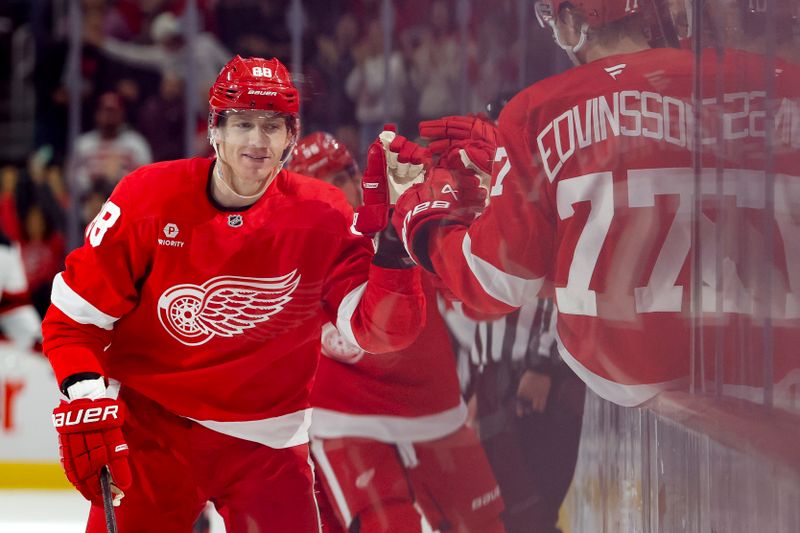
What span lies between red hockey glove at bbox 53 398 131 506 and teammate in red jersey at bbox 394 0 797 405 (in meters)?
0.62

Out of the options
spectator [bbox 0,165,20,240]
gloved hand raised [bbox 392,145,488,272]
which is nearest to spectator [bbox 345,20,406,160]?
gloved hand raised [bbox 392,145,488,272]

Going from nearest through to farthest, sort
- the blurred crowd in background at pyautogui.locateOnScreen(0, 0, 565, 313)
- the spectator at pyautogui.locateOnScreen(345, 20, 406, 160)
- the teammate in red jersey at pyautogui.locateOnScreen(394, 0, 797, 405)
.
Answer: the teammate in red jersey at pyautogui.locateOnScreen(394, 0, 797, 405)
the blurred crowd in background at pyautogui.locateOnScreen(0, 0, 565, 313)
the spectator at pyautogui.locateOnScreen(345, 20, 406, 160)

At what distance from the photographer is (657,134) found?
68.6 inches

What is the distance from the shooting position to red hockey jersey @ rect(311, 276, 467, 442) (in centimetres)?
220

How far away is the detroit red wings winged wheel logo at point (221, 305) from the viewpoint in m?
2.02

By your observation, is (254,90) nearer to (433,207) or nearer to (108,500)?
(433,207)

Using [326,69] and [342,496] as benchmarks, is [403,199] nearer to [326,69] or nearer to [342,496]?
[326,69]

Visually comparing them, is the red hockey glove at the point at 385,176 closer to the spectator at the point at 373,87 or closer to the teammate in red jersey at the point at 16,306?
the spectator at the point at 373,87

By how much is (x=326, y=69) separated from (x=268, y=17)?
1.67 ft

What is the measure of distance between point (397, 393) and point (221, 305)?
0.45 metres

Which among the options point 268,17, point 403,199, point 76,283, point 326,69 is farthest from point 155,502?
point 268,17

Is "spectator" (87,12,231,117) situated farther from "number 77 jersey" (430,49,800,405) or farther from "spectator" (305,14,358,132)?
"number 77 jersey" (430,49,800,405)

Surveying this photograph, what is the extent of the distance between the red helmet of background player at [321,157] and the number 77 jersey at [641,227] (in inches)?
14.7

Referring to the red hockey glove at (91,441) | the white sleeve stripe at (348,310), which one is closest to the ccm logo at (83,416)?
the red hockey glove at (91,441)
